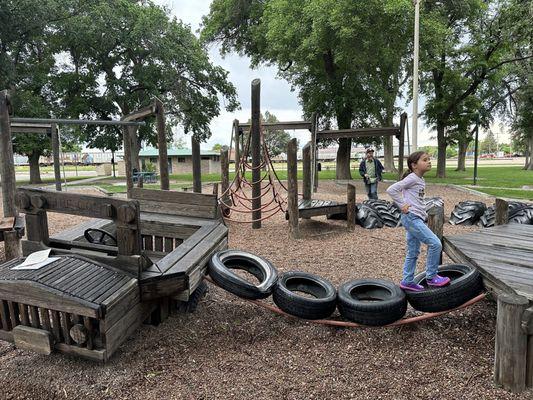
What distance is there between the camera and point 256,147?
26.7 feet

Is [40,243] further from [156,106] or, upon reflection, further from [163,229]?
[156,106]

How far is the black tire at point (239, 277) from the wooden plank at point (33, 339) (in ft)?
4.65

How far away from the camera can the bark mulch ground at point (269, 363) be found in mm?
2689

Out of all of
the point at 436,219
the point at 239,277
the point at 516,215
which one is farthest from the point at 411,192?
the point at 516,215

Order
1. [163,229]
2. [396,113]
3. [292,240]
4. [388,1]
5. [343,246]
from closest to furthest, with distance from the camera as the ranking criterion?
1. [163,229]
2. [343,246]
3. [292,240]
4. [388,1]
5. [396,113]

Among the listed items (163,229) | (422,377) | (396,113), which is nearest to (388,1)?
(396,113)

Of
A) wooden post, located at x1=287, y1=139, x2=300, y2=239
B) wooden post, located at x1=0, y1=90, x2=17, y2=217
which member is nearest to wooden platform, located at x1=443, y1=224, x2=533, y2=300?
wooden post, located at x1=287, y1=139, x2=300, y2=239

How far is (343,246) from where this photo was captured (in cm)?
662

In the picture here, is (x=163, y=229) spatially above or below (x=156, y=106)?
below

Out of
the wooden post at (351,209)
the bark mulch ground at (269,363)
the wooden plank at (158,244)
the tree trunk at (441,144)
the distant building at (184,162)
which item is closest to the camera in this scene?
the bark mulch ground at (269,363)

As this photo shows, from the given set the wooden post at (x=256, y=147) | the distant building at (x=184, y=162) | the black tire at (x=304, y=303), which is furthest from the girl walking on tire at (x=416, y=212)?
the distant building at (x=184, y=162)

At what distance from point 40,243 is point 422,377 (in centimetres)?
328

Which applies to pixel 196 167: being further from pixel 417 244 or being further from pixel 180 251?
pixel 417 244

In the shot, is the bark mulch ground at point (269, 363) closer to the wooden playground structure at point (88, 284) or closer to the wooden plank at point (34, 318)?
the wooden playground structure at point (88, 284)
